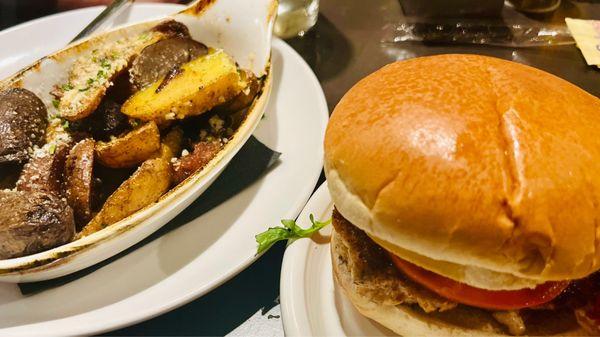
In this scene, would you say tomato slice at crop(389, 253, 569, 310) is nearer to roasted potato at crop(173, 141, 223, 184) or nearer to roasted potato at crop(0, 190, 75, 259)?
roasted potato at crop(173, 141, 223, 184)

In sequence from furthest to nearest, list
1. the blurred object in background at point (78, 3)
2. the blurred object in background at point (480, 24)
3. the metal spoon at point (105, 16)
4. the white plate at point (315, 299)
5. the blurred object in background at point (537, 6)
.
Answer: the blurred object in background at point (78, 3) → the blurred object in background at point (537, 6) → the blurred object in background at point (480, 24) → the metal spoon at point (105, 16) → the white plate at point (315, 299)

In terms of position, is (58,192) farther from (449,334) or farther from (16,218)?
(449,334)

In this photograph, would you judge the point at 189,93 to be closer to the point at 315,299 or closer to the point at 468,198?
the point at 315,299

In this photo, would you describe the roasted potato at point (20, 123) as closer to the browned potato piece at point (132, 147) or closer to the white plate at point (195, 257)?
the browned potato piece at point (132, 147)

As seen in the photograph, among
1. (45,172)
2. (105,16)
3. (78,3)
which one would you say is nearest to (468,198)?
(45,172)

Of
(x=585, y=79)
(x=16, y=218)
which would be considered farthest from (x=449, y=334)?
(x=585, y=79)

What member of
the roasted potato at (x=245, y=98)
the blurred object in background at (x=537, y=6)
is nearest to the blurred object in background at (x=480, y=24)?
the blurred object in background at (x=537, y=6)
